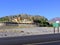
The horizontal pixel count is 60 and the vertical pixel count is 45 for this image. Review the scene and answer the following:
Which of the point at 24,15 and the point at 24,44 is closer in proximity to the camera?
the point at 24,44

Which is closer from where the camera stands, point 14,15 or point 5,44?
point 5,44

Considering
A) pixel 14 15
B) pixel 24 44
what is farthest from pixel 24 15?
pixel 24 44

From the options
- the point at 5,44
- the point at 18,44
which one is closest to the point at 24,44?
the point at 18,44

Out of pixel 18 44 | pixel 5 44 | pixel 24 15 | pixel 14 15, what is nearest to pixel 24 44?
pixel 18 44

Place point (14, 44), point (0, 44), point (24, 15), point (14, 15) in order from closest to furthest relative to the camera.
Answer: point (0, 44) < point (14, 44) < point (24, 15) < point (14, 15)

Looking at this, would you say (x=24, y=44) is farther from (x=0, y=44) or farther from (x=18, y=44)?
(x=0, y=44)

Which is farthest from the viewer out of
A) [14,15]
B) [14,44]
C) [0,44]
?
[14,15]

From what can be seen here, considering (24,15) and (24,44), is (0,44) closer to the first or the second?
(24,44)

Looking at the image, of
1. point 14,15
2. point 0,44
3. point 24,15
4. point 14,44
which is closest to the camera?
point 0,44

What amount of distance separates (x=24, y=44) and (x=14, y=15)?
14141 centimetres

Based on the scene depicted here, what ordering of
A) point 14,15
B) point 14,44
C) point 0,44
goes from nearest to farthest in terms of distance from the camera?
point 0,44 < point 14,44 < point 14,15

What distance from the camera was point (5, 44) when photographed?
57.7 feet

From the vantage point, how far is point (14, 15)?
15950cm

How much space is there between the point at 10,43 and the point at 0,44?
179cm
